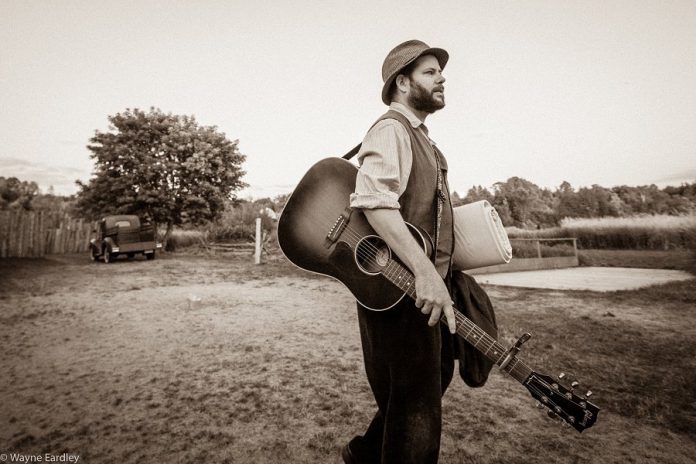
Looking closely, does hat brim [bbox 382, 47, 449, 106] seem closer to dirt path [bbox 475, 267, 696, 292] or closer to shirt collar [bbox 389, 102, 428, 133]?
shirt collar [bbox 389, 102, 428, 133]

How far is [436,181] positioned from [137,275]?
39.8ft

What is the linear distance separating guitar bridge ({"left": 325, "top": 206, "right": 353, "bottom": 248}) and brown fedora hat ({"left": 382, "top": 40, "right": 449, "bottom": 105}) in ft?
2.36

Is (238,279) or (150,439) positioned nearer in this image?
(150,439)

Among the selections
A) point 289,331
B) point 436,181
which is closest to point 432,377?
point 436,181

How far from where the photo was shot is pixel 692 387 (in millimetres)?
3213

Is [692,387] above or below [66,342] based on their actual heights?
Answer: above

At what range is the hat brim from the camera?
1728 millimetres

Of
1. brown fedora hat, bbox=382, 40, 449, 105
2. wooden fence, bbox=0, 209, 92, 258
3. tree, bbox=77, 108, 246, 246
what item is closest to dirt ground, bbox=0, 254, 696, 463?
brown fedora hat, bbox=382, 40, 449, 105

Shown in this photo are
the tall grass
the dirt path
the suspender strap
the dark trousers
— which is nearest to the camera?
the dark trousers

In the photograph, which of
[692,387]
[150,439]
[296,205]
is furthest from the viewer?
[692,387]

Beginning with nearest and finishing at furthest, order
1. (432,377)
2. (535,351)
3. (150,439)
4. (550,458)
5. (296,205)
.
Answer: (432,377) → (296,205) → (550,458) → (150,439) → (535,351)

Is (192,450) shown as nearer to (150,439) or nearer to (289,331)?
(150,439)

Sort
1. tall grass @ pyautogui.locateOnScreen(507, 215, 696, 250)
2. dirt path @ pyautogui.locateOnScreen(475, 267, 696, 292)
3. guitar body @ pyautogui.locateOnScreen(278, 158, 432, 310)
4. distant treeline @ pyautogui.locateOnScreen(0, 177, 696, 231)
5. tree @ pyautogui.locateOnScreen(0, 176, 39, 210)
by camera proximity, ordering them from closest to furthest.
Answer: guitar body @ pyautogui.locateOnScreen(278, 158, 432, 310) < dirt path @ pyautogui.locateOnScreen(475, 267, 696, 292) < tall grass @ pyautogui.locateOnScreen(507, 215, 696, 250) < distant treeline @ pyautogui.locateOnScreen(0, 177, 696, 231) < tree @ pyautogui.locateOnScreen(0, 176, 39, 210)

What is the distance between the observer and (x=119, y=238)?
50.3 ft
